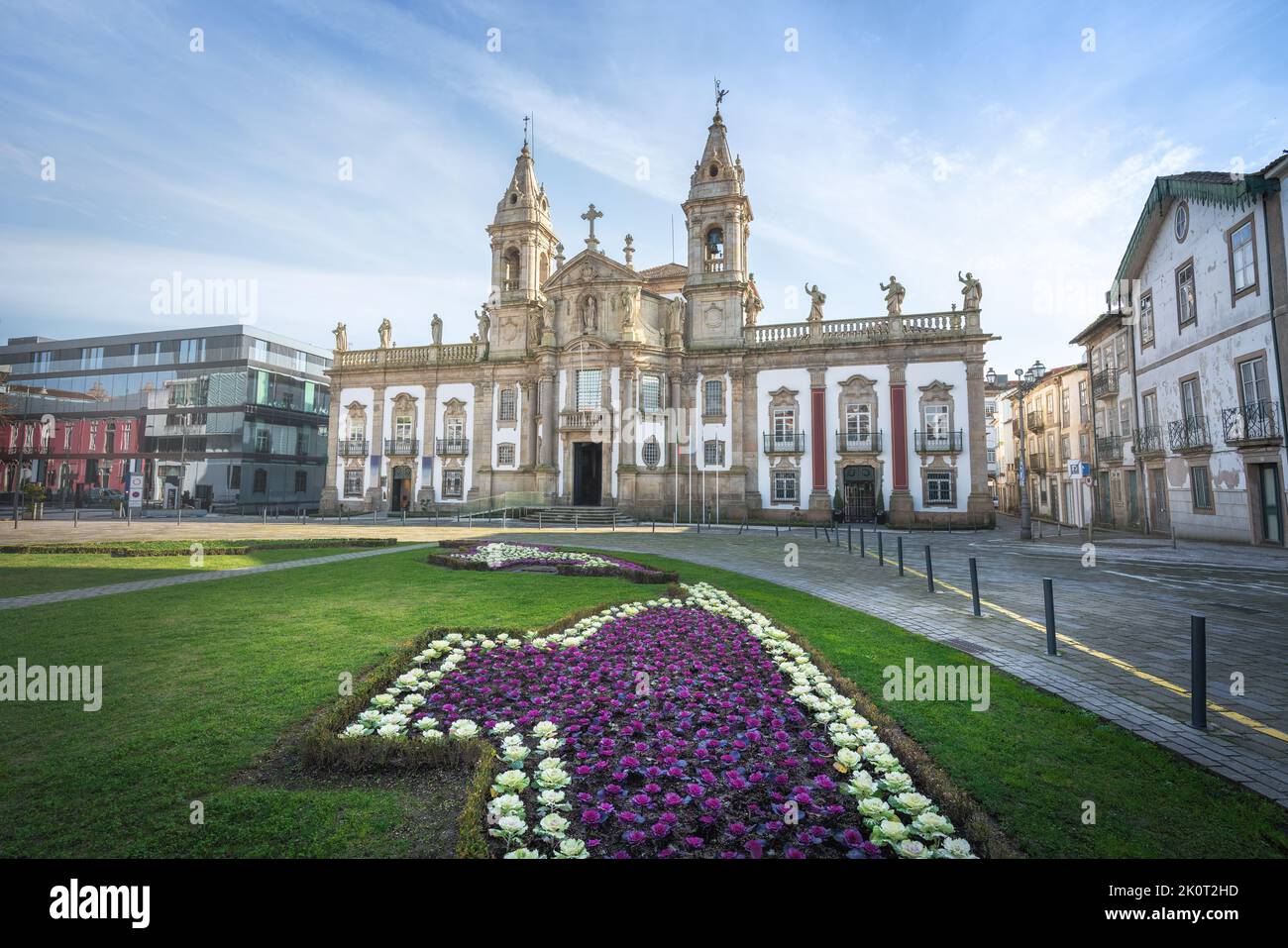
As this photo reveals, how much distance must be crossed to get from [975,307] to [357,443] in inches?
1654

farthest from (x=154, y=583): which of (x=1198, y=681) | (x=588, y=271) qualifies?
(x=588, y=271)

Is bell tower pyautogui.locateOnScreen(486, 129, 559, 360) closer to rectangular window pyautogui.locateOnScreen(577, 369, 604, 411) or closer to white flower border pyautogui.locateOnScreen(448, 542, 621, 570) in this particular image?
rectangular window pyautogui.locateOnScreen(577, 369, 604, 411)

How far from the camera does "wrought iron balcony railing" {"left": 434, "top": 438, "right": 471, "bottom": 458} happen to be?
1623 inches

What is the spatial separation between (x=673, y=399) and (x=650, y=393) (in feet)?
5.02

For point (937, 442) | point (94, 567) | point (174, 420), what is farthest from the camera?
point (174, 420)

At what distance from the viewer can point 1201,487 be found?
21719 mm

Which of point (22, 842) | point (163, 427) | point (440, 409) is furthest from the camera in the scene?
point (163, 427)

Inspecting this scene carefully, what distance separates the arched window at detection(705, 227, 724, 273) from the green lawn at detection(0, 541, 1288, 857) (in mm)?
35016

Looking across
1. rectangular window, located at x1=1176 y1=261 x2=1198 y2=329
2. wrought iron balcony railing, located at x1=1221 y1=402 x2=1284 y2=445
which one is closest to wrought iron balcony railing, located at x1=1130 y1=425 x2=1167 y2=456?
wrought iron balcony railing, located at x1=1221 y1=402 x2=1284 y2=445

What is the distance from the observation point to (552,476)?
37844 millimetres

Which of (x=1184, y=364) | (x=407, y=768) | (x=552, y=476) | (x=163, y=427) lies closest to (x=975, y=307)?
(x=1184, y=364)

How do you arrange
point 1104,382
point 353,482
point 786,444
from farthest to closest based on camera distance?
point 353,482, point 786,444, point 1104,382

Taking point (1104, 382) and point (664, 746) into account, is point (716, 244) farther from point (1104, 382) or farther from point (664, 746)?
point (664, 746)

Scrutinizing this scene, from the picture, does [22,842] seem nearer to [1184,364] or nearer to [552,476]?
[1184,364]
